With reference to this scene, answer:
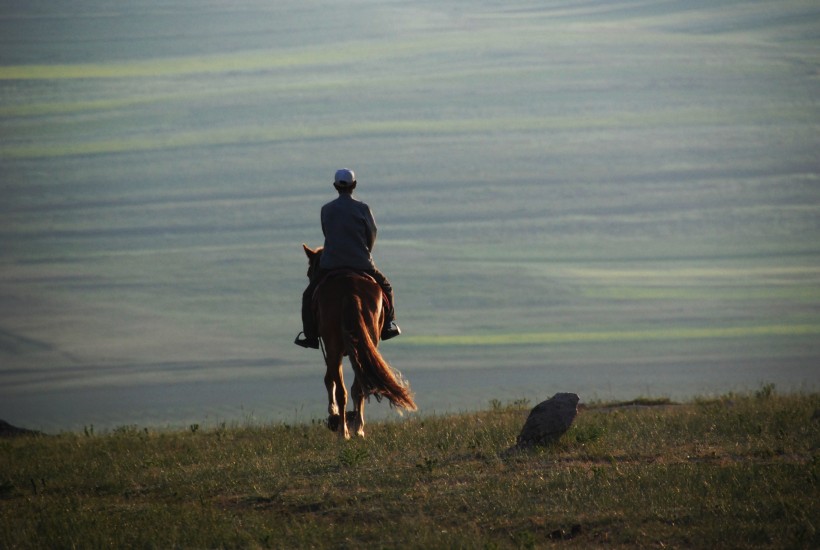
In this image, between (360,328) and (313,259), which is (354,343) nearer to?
(360,328)

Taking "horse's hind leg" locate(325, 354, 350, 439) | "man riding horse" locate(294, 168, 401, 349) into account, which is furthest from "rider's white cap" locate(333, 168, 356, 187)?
"horse's hind leg" locate(325, 354, 350, 439)

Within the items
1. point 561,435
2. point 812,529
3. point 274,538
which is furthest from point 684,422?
point 274,538

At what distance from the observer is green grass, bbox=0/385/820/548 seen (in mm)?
8758

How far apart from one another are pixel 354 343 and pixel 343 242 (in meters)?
1.41

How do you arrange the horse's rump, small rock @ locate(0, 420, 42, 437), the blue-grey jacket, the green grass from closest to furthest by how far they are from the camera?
the green grass → the horse's rump → the blue-grey jacket → small rock @ locate(0, 420, 42, 437)

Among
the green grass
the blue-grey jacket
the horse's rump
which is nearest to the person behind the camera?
the green grass

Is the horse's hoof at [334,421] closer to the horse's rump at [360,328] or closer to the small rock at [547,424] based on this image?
the horse's rump at [360,328]

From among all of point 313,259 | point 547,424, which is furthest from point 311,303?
point 547,424

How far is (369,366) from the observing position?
13.9 meters

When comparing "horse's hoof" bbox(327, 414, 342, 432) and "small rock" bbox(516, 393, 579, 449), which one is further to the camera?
"horse's hoof" bbox(327, 414, 342, 432)

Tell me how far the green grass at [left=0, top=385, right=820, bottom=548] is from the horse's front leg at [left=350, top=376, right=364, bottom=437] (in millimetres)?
432

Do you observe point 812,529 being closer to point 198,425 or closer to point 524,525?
point 524,525

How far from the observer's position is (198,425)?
17.5 metres

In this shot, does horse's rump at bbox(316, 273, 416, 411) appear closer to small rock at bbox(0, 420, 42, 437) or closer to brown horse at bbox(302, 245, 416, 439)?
brown horse at bbox(302, 245, 416, 439)
